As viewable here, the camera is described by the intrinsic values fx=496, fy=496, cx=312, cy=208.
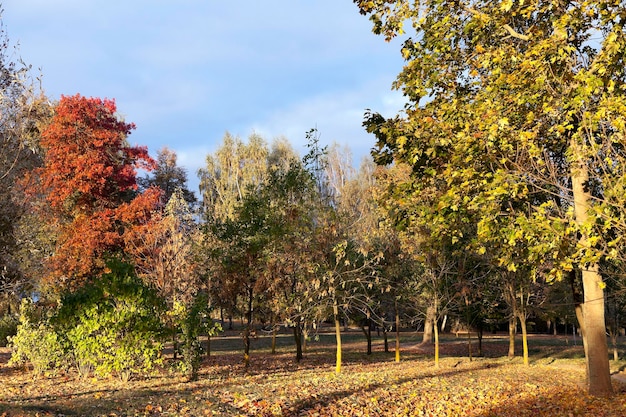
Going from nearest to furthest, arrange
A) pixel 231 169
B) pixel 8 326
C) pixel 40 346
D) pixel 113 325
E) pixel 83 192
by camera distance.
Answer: pixel 113 325 < pixel 40 346 < pixel 83 192 < pixel 8 326 < pixel 231 169

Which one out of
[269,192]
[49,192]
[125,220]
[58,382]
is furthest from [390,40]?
[49,192]

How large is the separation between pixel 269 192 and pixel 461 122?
8.47 metres

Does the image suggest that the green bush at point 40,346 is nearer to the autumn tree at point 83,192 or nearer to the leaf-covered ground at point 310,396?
the leaf-covered ground at point 310,396

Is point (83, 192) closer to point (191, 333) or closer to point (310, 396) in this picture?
point (191, 333)

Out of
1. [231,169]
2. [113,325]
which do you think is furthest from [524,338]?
[231,169]

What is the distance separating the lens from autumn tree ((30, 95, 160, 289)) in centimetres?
2034

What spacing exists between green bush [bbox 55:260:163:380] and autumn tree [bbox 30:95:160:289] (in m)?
9.04

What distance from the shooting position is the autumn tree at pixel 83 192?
20.3 m

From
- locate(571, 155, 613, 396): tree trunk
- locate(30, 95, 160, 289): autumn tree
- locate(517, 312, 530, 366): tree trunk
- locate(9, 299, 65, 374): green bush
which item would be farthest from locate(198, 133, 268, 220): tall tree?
locate(571, 155, 613, 396): tree trunk

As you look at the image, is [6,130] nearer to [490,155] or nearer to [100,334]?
[100,334]

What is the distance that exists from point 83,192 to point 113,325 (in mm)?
11700

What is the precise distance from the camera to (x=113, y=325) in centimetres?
1160

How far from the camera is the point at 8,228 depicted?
37.1 ft

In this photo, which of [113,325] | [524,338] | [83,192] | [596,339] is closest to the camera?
[596,339]
